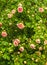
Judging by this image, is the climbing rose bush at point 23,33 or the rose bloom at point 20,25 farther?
the rose bloom at point 20,25

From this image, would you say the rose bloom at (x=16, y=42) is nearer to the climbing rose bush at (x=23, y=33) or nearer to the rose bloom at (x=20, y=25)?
the climbing rose bush at (x=23, y=33)

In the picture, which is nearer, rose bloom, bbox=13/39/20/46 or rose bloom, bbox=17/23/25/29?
rose bloom, bbox=13/39/20/46

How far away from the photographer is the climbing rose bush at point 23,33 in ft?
13.9

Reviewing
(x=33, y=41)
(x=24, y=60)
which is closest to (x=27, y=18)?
(x=33, y=41)

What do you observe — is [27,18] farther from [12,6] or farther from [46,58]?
[46,58]

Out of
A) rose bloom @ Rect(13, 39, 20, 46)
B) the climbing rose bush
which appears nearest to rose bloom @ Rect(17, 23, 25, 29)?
the climbing rose bush

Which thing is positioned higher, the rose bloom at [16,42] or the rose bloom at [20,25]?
the rose bloom at [20,25]

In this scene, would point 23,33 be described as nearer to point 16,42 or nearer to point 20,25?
point 20,25

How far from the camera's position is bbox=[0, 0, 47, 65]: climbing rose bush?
425cm

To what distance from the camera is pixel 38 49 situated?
435 cm

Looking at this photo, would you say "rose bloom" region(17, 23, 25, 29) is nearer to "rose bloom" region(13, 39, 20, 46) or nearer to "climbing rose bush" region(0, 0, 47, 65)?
"climbing rose bush" region(0, 0, 47, 65)

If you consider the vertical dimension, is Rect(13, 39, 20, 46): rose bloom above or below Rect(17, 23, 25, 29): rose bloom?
below

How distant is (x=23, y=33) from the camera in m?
4.58

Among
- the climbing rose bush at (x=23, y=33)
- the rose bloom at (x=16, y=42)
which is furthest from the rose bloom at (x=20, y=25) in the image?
the rose bloom at (x=16, y=42)
